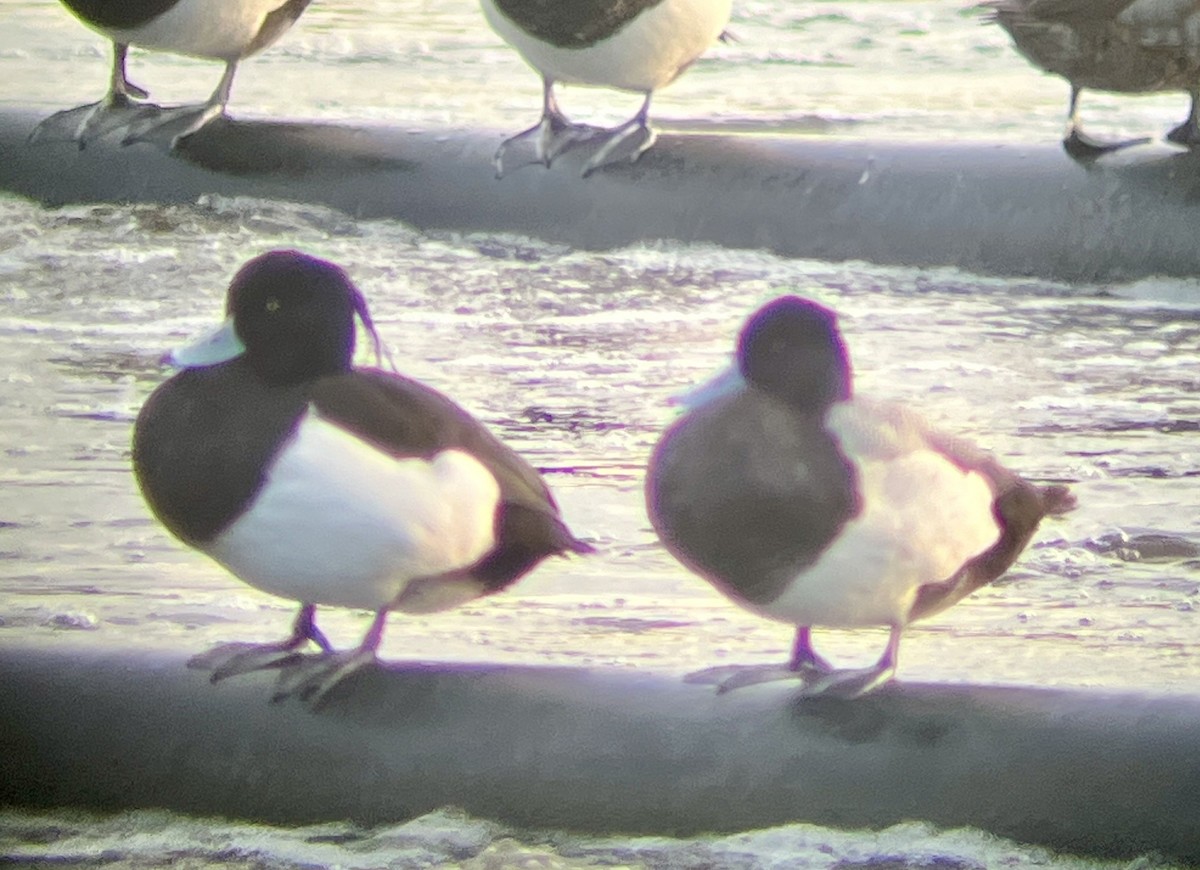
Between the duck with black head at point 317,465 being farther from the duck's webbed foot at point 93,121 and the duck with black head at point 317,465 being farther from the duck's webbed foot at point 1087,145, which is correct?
the duck's webbed foot at point 1087,145

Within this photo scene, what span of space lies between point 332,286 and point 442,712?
26 centimetres

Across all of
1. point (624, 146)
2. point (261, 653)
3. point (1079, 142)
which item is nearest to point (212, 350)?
point (261, 653)

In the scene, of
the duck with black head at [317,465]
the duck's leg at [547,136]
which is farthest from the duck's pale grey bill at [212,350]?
the duck's leg at [547,136]

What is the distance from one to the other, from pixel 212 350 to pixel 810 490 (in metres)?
0.35

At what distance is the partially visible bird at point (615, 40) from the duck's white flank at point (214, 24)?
0.49 feet

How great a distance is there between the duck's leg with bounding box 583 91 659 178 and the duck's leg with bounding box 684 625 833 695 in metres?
0.33

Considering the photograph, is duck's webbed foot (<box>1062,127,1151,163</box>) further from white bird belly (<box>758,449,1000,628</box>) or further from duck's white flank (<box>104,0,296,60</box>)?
duck's white flank (<box>104,0,296,60</box>)

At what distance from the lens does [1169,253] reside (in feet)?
3.63

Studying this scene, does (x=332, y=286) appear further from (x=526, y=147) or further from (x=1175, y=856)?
(x=1175, y=856)

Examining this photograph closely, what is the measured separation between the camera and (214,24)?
3.70 feet

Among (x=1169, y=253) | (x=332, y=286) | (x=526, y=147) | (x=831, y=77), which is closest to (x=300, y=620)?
(x=332, y=286)

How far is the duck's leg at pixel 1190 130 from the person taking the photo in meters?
1.11

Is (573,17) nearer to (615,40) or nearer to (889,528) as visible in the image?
(615,40)

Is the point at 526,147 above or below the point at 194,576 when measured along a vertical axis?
above
